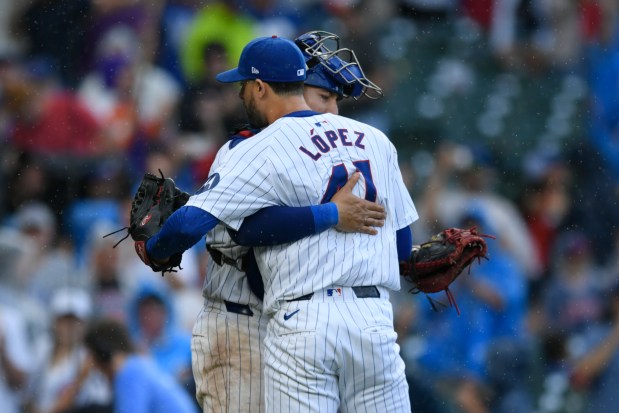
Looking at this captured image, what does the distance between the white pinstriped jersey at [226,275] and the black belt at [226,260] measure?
0.04ft

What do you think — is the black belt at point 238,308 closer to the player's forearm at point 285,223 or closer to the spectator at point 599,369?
the player's forearm at point 285,223

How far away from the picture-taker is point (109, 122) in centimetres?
802

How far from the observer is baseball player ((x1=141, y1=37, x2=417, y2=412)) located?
11.9ft

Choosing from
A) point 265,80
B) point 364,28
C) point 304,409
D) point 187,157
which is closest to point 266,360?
point 304,409

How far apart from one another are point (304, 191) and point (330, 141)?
7.5 inches

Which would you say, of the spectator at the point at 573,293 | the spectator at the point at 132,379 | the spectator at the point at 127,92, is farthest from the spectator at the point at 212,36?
the spectator at the point at 573,293

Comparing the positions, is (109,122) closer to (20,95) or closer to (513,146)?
(20,95)

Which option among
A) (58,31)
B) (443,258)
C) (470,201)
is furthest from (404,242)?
(58,31)

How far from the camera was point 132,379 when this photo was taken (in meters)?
6.45

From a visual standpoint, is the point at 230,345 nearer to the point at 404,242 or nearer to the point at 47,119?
the point at 404,242

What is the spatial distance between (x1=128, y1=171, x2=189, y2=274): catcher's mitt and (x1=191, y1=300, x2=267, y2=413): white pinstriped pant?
0.29 meters

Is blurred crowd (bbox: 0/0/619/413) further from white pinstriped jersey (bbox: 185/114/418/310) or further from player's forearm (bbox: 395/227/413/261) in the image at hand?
white pinstriped jersey (bbox: 185/114/418/310)

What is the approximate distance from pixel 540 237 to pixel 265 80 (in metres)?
5.13

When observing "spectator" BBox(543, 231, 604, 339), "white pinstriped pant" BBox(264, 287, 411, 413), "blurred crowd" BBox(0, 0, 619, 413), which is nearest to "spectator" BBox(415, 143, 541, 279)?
"blurred crowd" BBox(0, 0, 619, 413)
